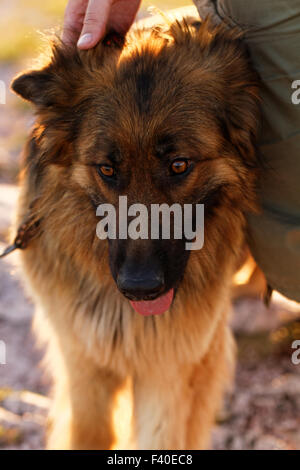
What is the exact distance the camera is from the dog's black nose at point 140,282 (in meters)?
2.24

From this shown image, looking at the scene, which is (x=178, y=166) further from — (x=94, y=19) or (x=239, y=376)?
(x=239, y=376)

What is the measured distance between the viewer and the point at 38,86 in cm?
258

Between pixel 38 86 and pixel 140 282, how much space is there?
101cm

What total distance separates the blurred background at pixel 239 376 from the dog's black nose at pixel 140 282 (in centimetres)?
114

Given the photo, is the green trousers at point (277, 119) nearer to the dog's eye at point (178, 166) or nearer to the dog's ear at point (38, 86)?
the dog's eye at point (178, 166)

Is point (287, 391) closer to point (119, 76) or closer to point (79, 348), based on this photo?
point (79, 348)

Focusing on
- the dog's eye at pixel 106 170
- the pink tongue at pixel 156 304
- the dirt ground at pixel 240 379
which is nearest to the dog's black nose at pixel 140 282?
the pink tongue at pixel 156 304

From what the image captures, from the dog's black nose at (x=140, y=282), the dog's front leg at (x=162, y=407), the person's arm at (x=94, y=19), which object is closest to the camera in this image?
the dog's black nose at (x=140, y=282)

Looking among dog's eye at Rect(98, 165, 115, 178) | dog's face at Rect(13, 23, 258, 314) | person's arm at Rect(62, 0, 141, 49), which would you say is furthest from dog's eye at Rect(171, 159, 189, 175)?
person's arm at Rect(62, 0, 141, 49)

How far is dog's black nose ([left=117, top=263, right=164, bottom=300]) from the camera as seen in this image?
2.24 meters

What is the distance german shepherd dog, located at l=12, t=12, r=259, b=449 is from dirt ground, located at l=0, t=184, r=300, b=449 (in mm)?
467

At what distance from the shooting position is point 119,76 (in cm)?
248

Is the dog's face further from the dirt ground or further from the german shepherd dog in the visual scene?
the dirt ground

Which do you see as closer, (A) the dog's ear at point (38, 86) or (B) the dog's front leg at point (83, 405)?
(A) the dog's ear at point (38, 86)
